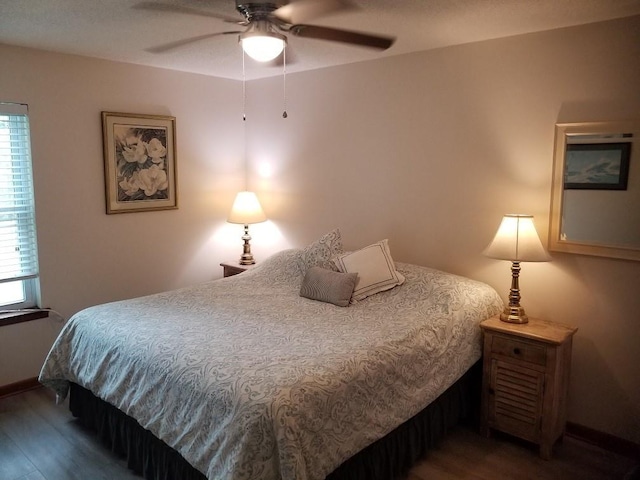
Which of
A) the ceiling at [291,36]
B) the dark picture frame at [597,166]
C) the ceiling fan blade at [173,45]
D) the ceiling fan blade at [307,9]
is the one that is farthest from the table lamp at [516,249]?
the ceiling fan blade at [173,45]

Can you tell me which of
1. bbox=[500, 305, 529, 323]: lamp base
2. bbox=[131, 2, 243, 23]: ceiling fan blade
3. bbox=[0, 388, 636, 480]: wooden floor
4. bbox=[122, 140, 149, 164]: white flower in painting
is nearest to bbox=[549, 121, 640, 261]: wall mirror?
bbox=[500, 305, 529, 323]: lamp base

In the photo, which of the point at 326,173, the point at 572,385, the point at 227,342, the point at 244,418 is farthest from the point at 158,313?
the point at 572,385

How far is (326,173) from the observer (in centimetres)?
410

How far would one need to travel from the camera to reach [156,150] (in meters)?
4.04

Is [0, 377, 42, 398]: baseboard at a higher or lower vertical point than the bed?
lower

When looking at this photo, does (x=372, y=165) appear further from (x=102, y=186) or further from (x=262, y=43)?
(x=102, y=186)

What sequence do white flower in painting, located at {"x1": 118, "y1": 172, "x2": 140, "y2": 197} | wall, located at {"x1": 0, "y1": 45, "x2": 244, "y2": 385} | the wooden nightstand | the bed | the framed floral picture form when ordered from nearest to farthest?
the bed < the wooden nightstand < wall, located at {"x1": 0, "y1": 45, "x2": 244, "y2": 385} < the framed floral picture < white flower in painting, located at {"x1": 118, "y1": 172, "x2": 140, "y2": 197}

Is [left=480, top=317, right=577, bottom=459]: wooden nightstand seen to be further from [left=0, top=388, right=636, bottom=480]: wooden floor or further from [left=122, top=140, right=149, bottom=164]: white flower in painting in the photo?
[left=122, top=140, right=149, bottom=164]: white flower in painting

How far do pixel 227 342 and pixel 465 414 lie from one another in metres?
1.55

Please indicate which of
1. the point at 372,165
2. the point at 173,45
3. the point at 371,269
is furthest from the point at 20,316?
the point at 372,165

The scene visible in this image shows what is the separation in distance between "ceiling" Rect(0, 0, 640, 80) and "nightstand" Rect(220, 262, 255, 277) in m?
1.73

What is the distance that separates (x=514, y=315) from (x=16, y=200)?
331 centimetres

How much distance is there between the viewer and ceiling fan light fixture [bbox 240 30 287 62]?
229 centimetres

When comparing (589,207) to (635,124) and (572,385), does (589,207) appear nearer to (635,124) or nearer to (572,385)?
(635,124)
